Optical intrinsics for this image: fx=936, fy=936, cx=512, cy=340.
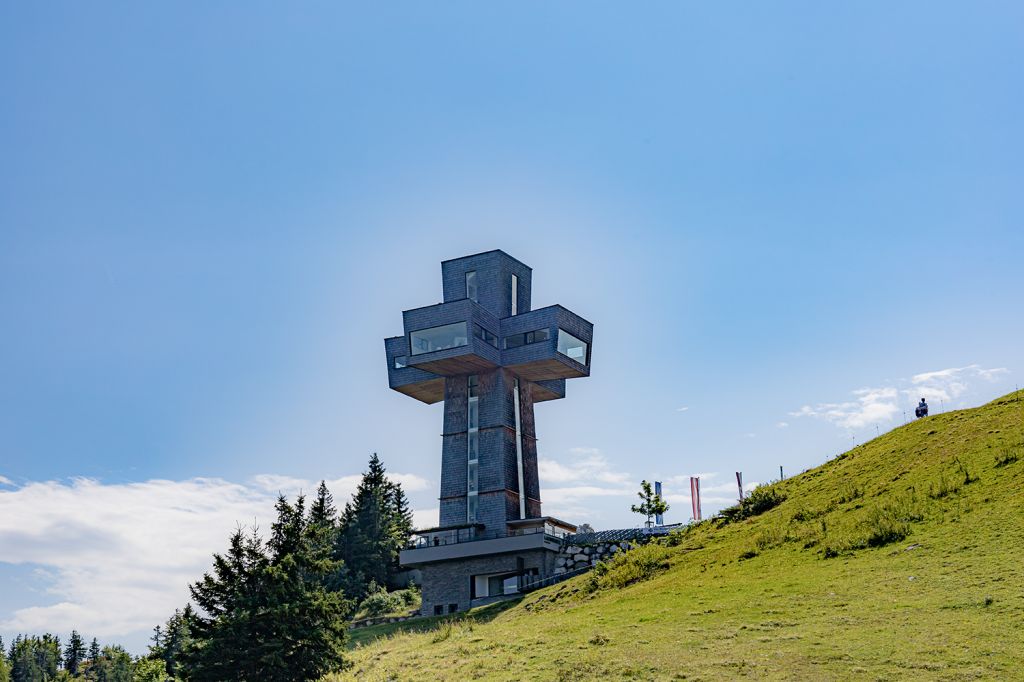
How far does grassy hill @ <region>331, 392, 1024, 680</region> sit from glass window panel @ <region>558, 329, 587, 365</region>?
25752mm

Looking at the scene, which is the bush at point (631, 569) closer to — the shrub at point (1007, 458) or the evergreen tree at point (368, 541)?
the shrub at point (1007, 458)

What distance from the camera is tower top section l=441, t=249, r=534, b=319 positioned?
7719 cm

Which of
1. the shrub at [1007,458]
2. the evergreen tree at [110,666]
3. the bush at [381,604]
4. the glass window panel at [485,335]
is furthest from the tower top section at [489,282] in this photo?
the evergreen tree at [110,666]

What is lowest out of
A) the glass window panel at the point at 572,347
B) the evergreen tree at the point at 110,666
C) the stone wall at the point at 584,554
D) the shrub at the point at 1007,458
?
the evergreen tree at the point at 110,666

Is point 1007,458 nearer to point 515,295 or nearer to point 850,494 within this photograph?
point 850,494

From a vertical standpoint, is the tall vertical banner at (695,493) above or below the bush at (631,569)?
above

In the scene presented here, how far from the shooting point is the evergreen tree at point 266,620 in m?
38.1

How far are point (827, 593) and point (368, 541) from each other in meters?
74.7

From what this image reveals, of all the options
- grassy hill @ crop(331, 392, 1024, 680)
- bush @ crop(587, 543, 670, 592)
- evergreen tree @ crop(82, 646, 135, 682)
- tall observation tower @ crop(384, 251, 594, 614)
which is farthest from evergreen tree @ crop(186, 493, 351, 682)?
evergreen tree @ crop(82, 646, 135, 682)

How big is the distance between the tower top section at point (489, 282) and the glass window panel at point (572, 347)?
17.8 ft

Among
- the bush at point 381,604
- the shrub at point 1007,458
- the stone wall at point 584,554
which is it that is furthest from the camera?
the bush at point 381,604

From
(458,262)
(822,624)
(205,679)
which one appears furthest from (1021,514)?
(458,262)

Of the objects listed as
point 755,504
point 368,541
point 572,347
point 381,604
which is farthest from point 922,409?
point 368,541

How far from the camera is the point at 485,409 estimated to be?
7406cm
